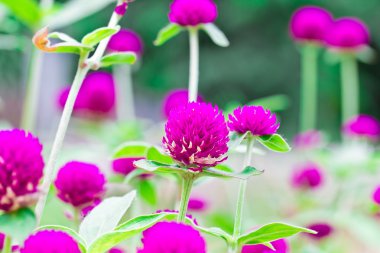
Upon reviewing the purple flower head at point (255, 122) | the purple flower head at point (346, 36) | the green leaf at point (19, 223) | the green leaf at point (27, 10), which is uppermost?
the purple flower head at point (346, 36)

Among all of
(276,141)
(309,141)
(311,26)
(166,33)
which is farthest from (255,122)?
(311,26)

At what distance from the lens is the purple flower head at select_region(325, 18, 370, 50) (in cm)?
192

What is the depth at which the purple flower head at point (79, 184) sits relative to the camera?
722 millimetres

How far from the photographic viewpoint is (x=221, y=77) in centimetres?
705

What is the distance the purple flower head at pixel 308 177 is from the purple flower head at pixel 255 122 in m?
0.97

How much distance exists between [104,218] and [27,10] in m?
0.73

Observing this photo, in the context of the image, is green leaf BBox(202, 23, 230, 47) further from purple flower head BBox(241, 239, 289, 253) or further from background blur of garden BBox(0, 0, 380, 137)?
background blur of garden BBox(0, 0, 380, 137)

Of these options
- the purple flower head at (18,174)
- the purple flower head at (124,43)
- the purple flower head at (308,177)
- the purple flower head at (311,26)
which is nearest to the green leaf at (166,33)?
the purple flower head at (18,174)

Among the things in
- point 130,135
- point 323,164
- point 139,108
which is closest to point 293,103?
point 139,108

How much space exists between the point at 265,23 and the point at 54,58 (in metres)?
2.26

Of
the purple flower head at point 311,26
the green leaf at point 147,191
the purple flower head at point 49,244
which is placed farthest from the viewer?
the purple flower head at point 311,26

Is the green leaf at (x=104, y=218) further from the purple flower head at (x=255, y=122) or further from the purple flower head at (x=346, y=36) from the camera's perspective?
the purple flower head at (x=346, y=36)

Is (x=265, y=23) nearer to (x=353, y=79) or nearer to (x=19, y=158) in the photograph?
(x=353, y=79)

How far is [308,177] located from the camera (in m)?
1.58
